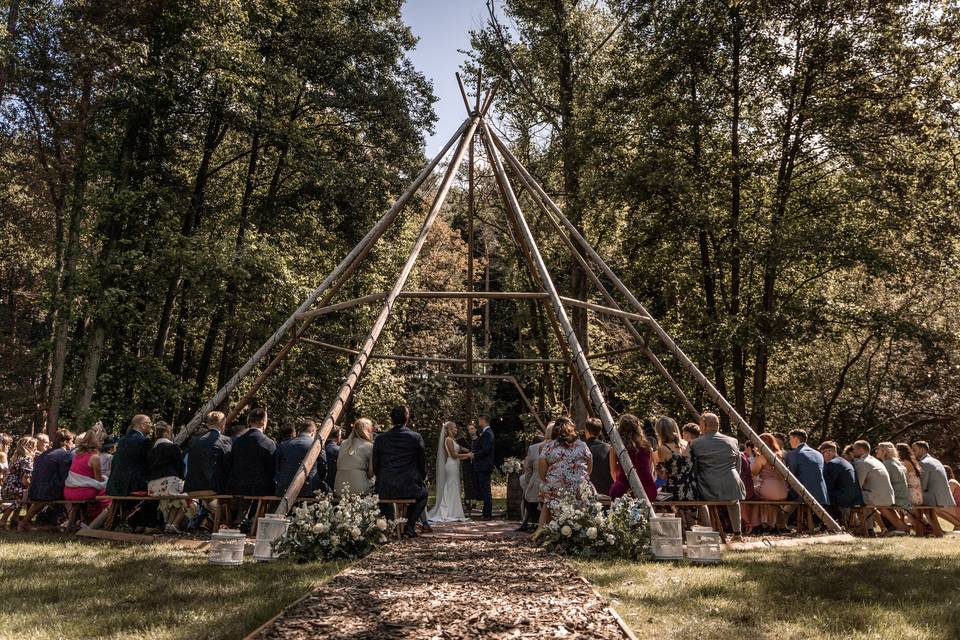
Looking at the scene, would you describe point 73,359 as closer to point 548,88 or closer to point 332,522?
point 332,522

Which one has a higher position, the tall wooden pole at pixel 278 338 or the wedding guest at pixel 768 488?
the tall wooden pole at pixel 278 338

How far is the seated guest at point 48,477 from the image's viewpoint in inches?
408

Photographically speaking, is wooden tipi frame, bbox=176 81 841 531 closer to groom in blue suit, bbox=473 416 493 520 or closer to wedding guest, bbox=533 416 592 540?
wedding guest, bbox=533 416 592 540

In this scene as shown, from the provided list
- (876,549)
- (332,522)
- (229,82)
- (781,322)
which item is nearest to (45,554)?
(332,522)

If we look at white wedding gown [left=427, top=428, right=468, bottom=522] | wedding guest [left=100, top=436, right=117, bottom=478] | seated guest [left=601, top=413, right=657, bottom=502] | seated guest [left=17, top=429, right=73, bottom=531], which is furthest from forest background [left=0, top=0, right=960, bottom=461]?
seated guest [left=601, top=413, right=657, bottom=502]

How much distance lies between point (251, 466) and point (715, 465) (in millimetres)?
5873

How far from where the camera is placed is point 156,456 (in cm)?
984

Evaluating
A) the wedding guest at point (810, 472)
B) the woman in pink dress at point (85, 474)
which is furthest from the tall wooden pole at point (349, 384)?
the wedding guest at point (810, 472)

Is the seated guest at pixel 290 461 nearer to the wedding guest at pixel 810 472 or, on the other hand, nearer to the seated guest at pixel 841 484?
the wedding guest at pixel 810 472

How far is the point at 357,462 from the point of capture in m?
10.0

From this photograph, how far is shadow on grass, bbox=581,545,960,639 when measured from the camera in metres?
4.94

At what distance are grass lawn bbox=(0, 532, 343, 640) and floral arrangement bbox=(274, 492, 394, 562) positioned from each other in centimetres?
30

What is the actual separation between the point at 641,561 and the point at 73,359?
14.8 metres

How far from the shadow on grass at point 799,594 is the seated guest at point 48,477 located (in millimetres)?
7504
